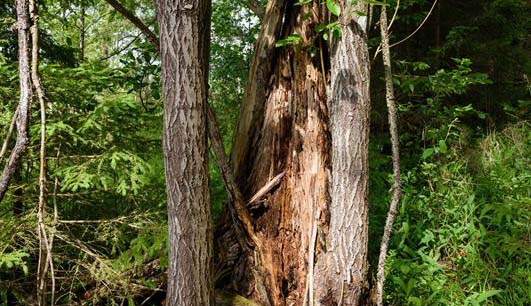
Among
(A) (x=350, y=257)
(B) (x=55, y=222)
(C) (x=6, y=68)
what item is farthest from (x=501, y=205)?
(C) (x=6, y=68)

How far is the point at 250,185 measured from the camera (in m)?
3.67

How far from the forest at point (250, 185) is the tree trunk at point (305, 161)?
11 millimetres

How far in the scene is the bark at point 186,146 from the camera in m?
2.56

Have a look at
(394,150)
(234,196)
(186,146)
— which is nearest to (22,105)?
(186,146)

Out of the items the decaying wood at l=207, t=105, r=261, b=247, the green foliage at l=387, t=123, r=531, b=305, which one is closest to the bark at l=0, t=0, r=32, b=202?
the decaying wood at l=207, t=105, r=261, b=247

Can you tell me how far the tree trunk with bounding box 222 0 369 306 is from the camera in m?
2.98

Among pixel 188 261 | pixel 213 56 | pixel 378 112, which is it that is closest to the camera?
pixel 188 261

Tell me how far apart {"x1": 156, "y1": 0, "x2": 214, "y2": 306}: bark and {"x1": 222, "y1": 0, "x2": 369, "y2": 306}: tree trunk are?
2.51ft

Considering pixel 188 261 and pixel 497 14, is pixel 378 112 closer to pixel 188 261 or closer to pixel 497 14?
pixel 497 14

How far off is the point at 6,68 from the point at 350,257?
8.82 ft

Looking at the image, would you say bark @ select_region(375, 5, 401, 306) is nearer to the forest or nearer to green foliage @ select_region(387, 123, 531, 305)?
the forest

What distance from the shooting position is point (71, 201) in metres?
3.72

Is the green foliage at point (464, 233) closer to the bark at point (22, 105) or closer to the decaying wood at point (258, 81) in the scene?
the decaying wood at point (258, 81)

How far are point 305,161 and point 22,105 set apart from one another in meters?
1.95
